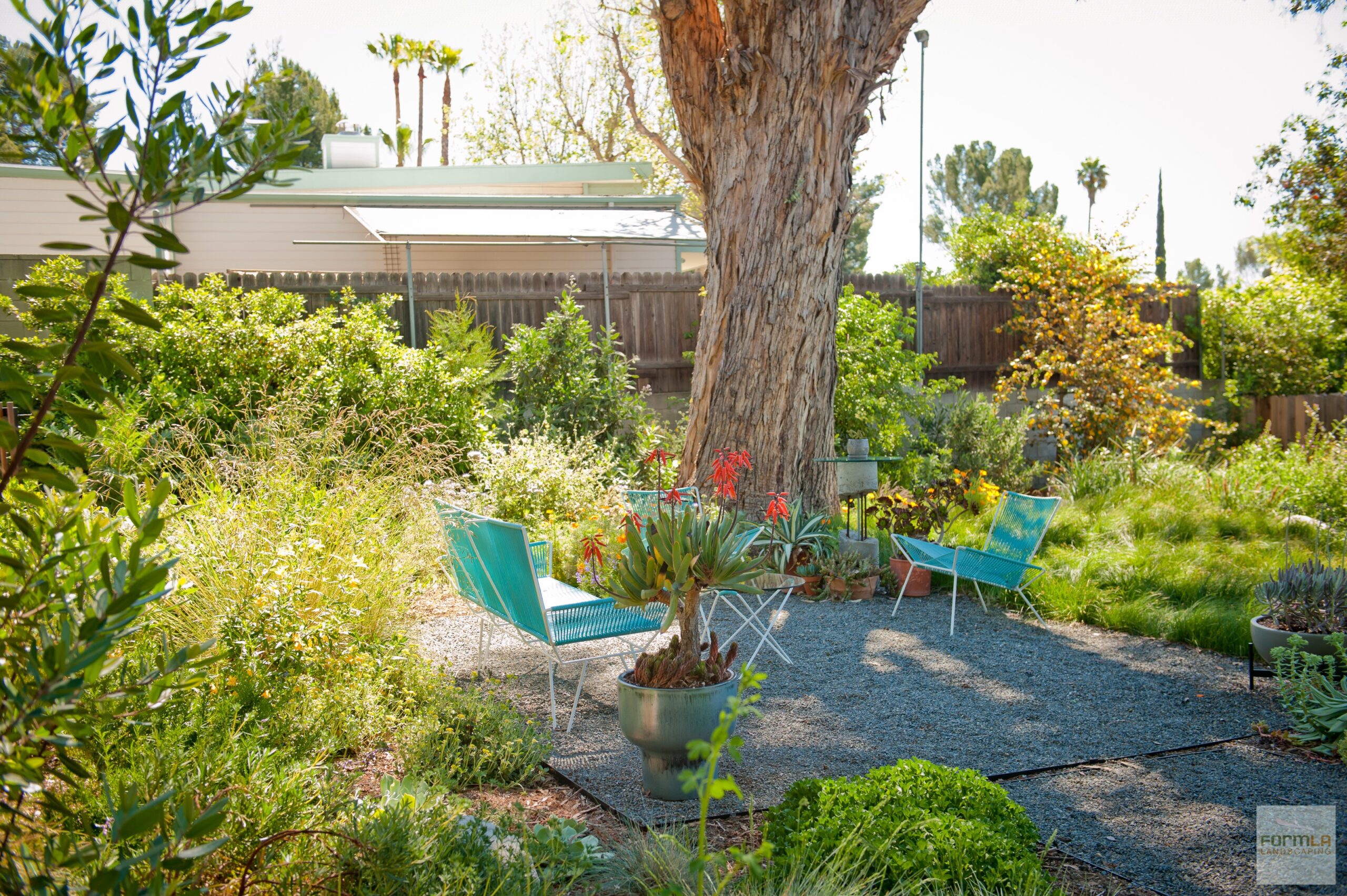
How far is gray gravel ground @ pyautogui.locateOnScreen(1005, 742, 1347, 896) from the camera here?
9.87 ft

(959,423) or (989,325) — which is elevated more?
(989,325)

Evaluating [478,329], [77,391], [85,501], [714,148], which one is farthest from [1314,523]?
[77,391]

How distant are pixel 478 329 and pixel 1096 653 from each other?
7216 mm

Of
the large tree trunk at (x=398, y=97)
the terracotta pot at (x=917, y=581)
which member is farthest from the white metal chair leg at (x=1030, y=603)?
the large tree trunk at (x=398, y=97)

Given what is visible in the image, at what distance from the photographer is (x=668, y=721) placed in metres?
3.50

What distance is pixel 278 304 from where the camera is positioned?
9711mm

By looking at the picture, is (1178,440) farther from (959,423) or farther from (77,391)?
(77,391)

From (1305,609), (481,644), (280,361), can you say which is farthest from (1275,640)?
(280,361)

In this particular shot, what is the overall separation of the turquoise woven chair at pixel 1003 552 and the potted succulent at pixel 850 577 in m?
0.26

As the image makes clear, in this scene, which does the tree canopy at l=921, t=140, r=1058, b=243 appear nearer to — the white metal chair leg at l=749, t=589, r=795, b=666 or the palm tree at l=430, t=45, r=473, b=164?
the palm tree at l=430, t=45, r=473, b=164

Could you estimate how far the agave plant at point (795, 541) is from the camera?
737 centimetres

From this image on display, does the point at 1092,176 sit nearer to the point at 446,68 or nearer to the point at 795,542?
the point at 446,68

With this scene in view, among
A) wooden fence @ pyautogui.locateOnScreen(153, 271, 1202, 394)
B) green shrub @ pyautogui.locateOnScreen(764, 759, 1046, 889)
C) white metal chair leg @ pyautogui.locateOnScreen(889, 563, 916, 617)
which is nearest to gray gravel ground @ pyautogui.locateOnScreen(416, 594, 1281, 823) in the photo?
white metal chair leg @ pyautogui.locateOnScreen(889, 563, 916, 617)

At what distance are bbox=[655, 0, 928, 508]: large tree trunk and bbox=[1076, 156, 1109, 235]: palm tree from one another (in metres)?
36.2
